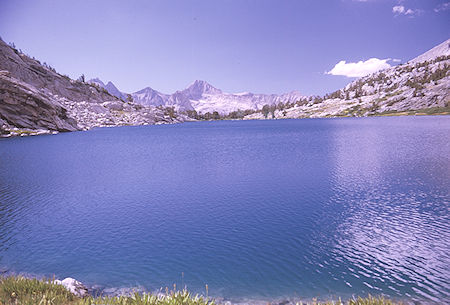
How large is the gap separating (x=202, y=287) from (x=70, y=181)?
34996mm

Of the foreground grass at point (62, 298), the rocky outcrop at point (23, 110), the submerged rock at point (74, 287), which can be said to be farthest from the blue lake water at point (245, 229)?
the rocky outcrop at point (23, 110)

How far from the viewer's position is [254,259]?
18.0m

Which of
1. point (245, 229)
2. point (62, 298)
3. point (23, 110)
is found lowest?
point (245, 229)

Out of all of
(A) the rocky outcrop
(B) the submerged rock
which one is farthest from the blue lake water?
(A) the rocky outcrop

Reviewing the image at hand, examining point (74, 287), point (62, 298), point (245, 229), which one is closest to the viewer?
point (62, 298)

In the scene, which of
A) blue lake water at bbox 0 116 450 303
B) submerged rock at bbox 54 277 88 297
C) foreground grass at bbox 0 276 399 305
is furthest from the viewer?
blue lake water at bbox 0 116 450 303

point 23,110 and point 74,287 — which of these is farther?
point 23,110

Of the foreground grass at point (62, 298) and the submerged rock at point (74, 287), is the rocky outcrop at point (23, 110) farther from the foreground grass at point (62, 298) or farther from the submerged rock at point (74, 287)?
the foreground grass at point (62, 298)

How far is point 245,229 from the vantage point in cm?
2270

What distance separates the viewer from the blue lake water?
15680 millimetres

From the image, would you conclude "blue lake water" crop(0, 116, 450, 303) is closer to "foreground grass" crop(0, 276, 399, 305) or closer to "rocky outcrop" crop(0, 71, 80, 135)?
"foreground grass" crop(0, 276, 399, 305)

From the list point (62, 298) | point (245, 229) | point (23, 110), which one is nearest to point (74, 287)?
point (62, 298)

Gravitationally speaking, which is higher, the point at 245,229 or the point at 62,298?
the point at 62,298

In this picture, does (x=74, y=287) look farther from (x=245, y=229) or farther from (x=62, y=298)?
(x=245, y=229)
